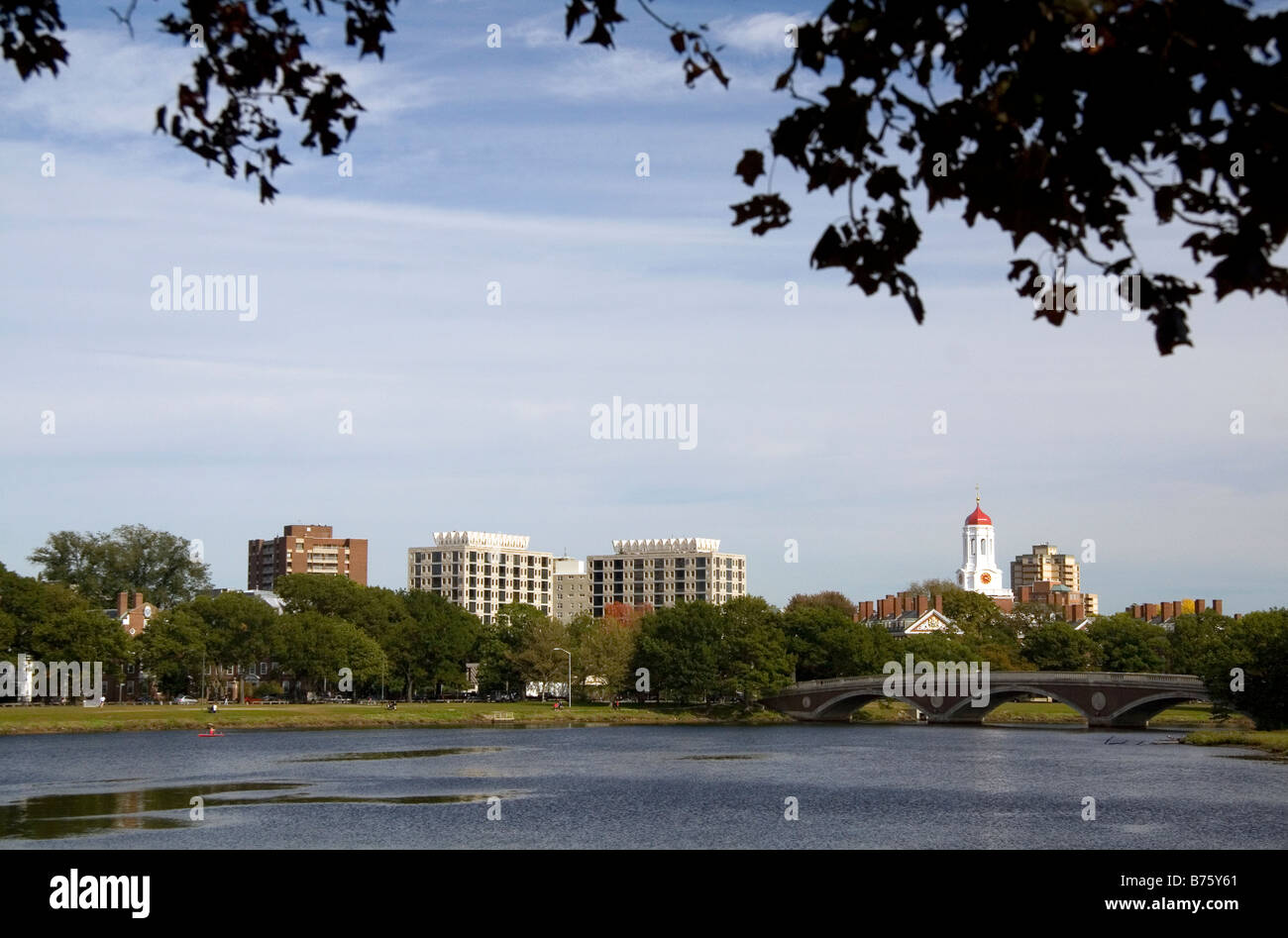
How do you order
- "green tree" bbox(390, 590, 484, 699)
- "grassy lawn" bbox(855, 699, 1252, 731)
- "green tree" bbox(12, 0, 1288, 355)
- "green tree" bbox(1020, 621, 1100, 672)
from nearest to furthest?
1. "green tree" bbox(12, 0, 1288, 355)
2. "grassy lawn" bbox(855, 699, 1252, 731)
3. "green tree" bbox(390, 590, 484, 699)
4. "green tree" bbox(1020, 621, 1100, 672)

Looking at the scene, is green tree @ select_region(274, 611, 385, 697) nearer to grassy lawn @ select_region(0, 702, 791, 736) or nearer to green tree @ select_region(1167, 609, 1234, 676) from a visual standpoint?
grassy lawn @ select_region(0, 702, 791, 736)

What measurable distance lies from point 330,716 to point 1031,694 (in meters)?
63.7

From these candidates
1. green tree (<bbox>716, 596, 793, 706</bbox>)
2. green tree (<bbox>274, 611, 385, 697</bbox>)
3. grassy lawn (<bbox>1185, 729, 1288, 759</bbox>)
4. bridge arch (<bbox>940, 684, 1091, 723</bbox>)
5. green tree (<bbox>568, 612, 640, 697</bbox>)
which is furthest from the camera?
green tree (<bbox>568, 612, 640, 697</bbox>)

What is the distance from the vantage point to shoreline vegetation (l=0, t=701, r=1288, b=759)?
106 meters

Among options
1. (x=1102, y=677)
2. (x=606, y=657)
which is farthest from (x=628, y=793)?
(x=606, y=657)

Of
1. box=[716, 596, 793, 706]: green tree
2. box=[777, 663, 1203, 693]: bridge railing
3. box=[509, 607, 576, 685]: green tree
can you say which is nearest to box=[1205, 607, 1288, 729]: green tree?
box=[777, 663, 1203, 693]: bridge railing

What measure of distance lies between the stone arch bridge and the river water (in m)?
10.9

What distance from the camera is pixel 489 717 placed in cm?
13275

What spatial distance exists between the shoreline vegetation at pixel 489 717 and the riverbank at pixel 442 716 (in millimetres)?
81

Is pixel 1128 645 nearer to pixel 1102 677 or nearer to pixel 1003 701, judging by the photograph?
pixel 1003 701

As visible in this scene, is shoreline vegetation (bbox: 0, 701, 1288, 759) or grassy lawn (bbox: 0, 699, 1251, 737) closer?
shoreline vegetation (bbox: 0, 701, 1288, 759)

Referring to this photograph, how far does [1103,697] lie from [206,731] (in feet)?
237

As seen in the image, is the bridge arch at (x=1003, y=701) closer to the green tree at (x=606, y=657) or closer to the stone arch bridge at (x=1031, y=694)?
the stone arch bridge at (x=1031, y=694)
